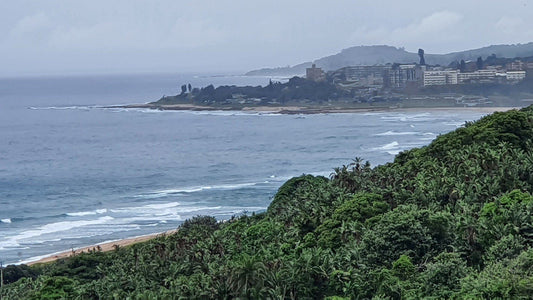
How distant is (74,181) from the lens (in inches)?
3553

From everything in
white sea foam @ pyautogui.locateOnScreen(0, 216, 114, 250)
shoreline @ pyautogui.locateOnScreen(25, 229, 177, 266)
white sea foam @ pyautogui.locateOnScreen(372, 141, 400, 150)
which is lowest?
shoreline @ pyautogui.locateOnScreen(25, 229, 177, 266)

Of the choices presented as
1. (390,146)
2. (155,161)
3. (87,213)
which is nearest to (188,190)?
(87,213)

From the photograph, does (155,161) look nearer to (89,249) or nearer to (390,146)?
(390,146)

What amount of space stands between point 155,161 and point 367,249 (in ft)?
237

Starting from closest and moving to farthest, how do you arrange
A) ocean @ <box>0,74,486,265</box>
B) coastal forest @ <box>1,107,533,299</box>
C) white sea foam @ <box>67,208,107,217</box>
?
coastal forest @ <box>1,107,533,299</box>
ocean @ <box>0,74,486,265</box>
white sea foam @ <box>67,208,107,217</box>

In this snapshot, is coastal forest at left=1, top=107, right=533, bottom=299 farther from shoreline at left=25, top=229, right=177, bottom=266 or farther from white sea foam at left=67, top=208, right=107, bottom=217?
white sea foam at left=67, top=208, right=107, bottom=217

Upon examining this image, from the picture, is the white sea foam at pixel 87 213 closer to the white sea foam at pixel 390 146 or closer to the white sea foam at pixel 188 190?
the white sea foam at pixel 188 190

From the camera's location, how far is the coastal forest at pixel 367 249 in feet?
101

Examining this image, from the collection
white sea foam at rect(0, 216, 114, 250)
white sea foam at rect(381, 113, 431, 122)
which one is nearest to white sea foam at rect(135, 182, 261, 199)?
white sea foam at rect(0, 216, 114, 250)

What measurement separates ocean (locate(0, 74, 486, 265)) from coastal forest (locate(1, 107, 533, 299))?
1893cm

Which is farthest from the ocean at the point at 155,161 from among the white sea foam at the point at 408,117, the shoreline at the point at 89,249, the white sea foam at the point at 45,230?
the shoreline at the point at 89,249

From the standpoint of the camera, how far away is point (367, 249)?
34656 millimetres

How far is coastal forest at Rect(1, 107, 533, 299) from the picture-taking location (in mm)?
30859

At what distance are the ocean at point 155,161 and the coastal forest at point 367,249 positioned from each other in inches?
745
